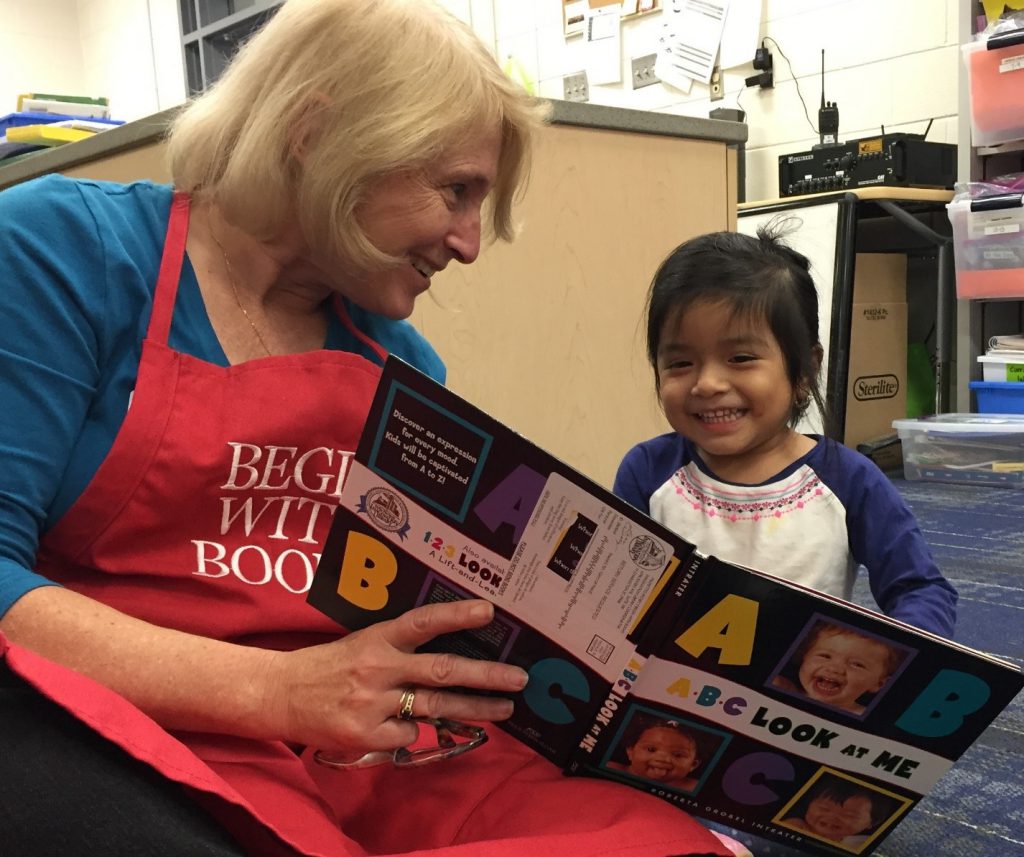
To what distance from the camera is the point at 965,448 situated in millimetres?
2803

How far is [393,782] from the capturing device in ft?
2.50

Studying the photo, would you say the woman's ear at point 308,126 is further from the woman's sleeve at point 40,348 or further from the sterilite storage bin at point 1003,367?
the sterilite storage bin at point 1003,367

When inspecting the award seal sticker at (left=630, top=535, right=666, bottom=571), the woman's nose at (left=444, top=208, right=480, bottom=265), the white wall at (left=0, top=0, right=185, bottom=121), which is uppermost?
the white wall at (left=0, top=0, right=185, bottom=121)

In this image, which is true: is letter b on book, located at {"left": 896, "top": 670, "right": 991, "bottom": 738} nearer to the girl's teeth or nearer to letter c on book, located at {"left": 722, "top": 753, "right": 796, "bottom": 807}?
letter c on book, located at {"left": 722, "top": 753, "right": 796, "bottom": 807}

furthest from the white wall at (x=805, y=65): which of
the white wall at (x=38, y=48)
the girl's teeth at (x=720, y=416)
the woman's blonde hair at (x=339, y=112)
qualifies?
the white wall at (x=38, y=48)

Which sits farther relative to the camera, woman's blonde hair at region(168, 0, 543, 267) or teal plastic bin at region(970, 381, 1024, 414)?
teal plastic bin at region(970, 381, 1024, 414)

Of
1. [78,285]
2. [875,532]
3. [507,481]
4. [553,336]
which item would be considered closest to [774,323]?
[875,532]

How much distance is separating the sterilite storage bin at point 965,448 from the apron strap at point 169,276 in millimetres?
2464

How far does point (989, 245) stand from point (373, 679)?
268 centimetres

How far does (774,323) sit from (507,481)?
0.59 meters

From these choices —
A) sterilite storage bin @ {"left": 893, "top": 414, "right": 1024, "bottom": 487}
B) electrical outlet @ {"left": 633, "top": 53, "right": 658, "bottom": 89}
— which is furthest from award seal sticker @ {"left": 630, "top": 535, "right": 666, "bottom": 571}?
electrical outlet @ {"left": 633, "top": 53, "right": 658, "bottom": 89}

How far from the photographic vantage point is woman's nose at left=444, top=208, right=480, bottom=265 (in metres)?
0.87

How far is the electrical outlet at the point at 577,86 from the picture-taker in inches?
157

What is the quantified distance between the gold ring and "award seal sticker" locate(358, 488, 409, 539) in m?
0.10
